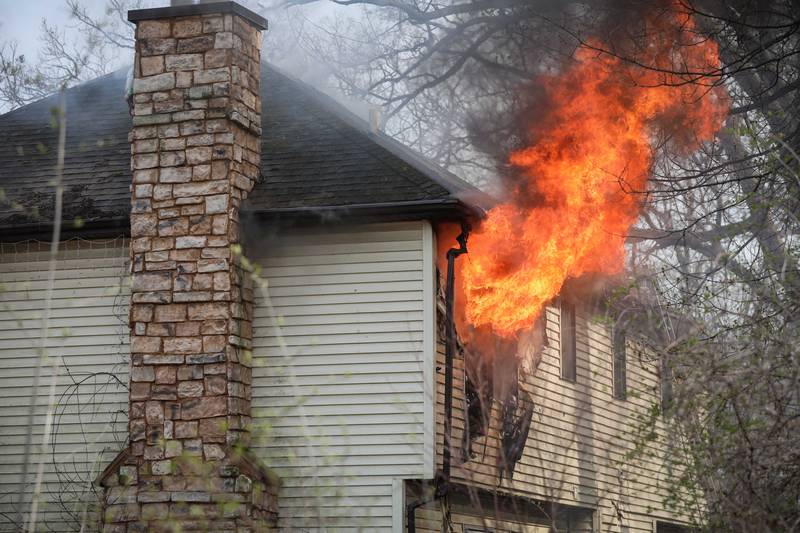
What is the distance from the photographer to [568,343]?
17.8 m

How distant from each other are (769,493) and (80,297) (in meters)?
8.49

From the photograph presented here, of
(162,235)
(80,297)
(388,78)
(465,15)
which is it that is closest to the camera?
(162,235)

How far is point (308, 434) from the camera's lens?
12.3 meters

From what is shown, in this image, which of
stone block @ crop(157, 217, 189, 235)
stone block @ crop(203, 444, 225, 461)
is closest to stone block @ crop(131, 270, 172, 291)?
stone block @ crop(157, 217, 189, 235)

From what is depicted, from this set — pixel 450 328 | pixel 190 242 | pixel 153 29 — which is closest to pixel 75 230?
pixel 190 242

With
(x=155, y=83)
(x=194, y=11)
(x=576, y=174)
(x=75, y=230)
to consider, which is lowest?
(x=75, y=230)

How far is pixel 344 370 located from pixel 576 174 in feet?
13.3

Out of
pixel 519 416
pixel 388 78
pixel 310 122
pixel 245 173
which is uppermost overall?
pixel 388 78

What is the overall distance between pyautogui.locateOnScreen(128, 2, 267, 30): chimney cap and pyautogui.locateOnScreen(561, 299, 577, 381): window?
7.47m

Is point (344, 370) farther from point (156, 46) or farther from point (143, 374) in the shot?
point (156, 46)

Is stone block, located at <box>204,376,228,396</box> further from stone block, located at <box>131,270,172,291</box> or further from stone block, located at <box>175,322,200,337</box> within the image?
stone block, located at <box>131,270,172,291</box>

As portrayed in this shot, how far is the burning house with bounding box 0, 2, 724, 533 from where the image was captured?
1175 centimetres

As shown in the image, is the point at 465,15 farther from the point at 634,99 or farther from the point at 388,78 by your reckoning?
the point at 634,99

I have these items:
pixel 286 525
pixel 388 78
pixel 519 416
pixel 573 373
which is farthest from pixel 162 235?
pixel 388 78
